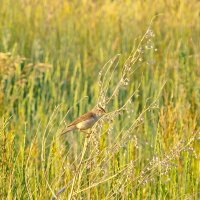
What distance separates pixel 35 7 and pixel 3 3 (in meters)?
0.47

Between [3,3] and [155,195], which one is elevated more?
[3,3]

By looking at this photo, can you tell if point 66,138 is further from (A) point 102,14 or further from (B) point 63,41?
(A) point 102,14

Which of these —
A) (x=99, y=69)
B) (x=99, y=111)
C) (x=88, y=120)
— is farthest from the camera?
(x=99, y=69)

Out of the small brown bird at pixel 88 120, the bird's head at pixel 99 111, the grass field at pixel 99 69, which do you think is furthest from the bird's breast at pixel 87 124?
the grass field at pixel 99 69

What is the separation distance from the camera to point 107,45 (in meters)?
8.10

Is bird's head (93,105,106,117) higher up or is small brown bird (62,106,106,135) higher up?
bird's head (93,105,106,117)

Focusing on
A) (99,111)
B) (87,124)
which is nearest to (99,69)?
(87,124)

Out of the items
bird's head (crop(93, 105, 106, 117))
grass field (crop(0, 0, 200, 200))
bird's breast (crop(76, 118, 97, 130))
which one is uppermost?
bird's head (crop(93, 105, 106, 117))

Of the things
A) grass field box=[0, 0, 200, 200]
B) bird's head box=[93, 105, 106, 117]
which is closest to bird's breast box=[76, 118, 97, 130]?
bird's head box=[93, 105, 106, 117]

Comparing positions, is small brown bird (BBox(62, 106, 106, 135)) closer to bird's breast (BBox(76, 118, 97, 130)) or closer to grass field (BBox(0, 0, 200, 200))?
bird's breast (BBox(76, 118, 97, 130))

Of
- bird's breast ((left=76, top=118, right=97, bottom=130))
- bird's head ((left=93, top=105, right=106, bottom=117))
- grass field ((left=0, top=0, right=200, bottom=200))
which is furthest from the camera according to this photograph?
grass field ((left=0, top=0, right=200, bottom=200))

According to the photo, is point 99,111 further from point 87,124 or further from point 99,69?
point 99,69

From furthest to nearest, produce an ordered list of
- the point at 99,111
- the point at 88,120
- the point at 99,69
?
the point at 99,69 < the point at 88,120 < the point at 99,111

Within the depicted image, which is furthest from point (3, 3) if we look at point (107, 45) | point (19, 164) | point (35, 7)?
point (19, 164)
